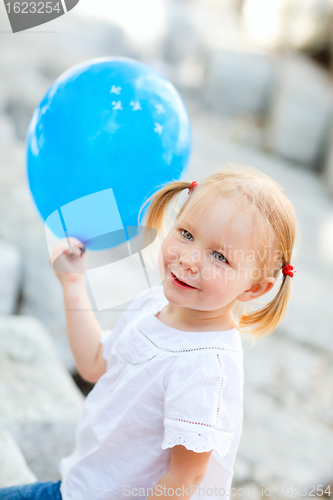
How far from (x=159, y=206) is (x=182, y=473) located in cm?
54

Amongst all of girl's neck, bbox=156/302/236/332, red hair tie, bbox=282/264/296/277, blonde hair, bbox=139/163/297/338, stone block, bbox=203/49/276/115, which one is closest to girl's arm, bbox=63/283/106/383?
girl's neck, bbox=156/302/236/332

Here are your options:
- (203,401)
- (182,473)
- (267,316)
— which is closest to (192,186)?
(267,316)

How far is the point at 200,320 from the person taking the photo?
95cm

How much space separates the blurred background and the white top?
0.36 m

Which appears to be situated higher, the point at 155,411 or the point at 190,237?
the point at 190,237

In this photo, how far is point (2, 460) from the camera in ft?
4.27

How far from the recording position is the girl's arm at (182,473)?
0.84 m


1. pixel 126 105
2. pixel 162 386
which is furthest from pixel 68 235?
pixel 162 386

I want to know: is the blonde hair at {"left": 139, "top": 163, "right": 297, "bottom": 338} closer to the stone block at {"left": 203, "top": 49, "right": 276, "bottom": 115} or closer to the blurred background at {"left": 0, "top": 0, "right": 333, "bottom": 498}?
the blurred background at {"left": 0, "top": 0, "right": 333, "bottom": 498}

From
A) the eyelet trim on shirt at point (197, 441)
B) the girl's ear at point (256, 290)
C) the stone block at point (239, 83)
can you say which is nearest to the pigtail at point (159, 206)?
the girl's ear at point (256, 290)

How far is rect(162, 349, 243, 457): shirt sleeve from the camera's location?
82 centimetres

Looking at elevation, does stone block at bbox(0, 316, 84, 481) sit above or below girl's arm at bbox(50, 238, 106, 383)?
below

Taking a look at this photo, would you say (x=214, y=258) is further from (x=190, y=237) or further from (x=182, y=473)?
(x=182, y=473)

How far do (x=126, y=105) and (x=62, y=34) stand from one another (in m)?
7.66
